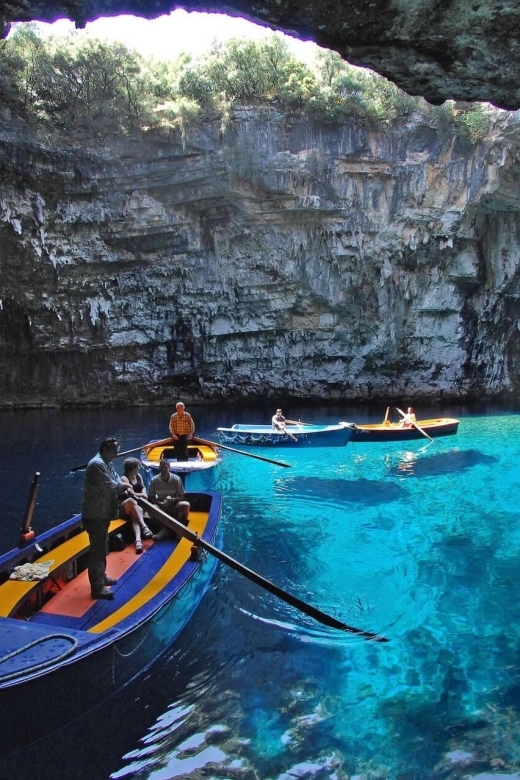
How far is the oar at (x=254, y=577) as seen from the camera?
5266 mm

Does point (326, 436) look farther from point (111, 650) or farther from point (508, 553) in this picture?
point (111, 650)

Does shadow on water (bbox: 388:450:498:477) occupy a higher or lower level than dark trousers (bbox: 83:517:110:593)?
lower

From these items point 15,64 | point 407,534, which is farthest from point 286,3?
point 15,64

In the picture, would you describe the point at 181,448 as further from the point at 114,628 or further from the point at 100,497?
the point at 114,628

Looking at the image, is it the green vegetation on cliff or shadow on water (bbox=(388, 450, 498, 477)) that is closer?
shadow on water (bbox=(388, 450, 498, 477))

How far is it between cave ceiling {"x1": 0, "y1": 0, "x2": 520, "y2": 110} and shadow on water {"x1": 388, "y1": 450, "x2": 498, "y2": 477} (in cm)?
992

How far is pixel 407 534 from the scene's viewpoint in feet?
30.1

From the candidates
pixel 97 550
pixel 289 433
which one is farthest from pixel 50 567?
pixel 289 433

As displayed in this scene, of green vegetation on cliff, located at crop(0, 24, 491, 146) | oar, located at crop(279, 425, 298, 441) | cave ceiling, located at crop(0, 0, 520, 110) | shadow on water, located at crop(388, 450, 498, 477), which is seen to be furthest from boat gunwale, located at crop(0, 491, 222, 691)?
green vegetation on cliff, located at crop(0, 24, 491, 146)

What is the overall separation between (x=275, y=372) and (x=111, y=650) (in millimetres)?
Answer: 24655

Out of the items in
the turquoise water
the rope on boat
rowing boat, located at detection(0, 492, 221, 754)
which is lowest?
the turquoise water

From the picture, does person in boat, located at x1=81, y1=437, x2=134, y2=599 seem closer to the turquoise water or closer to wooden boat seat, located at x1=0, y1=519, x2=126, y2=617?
wooden boat seat, located at x1=0, y1=519, x2=126, y2=617

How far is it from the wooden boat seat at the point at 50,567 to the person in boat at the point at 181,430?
431cm

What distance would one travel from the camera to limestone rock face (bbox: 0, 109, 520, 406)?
73.0ft
